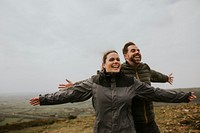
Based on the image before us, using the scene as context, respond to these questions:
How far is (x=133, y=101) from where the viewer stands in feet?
15.9

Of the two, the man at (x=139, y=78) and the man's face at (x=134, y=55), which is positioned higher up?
the man's face at (x=134, y=55)

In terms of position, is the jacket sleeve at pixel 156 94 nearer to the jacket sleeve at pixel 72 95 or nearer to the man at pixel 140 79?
the man at pixel 140 79

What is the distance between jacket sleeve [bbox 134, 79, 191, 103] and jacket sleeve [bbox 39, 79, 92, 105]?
3.27ft

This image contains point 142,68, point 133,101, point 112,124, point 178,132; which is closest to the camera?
point 112,124

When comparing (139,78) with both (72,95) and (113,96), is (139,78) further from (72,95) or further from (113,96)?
(72,95)

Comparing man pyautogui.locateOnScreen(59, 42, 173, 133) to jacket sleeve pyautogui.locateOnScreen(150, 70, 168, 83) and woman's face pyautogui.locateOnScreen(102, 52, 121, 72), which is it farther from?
woman's face pyautogui.locateOnScreen(102, 52, 121, 72)

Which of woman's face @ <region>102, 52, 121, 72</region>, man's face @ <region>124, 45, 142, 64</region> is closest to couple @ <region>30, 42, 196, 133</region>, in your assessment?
woman's face @ <region>102, 52, 121, 72</region>

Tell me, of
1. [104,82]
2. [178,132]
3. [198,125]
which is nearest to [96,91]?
[104,82]

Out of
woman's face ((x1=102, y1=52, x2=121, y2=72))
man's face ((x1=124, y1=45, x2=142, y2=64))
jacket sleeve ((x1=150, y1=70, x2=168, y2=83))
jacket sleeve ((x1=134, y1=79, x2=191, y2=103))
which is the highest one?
man's face ((x1=124, y1=45, x2=142, y2=64))

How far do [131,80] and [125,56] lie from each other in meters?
1.05

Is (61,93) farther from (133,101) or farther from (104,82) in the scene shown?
(133,101)

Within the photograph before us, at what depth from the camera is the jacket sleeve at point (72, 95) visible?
4.55 meters

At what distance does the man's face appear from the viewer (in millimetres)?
5090

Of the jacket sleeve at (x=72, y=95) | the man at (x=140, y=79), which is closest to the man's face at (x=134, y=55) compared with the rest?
the man at (x=140, y=79)
